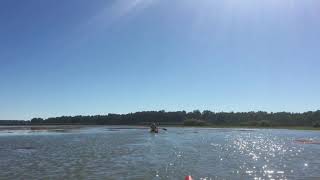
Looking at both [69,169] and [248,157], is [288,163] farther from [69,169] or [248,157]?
[69,169]

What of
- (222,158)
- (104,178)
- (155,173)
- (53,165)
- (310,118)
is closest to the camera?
(104,178)

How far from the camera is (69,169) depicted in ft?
106

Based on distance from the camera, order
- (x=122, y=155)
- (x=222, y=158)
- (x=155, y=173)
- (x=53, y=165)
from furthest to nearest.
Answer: (x=122, y=155), (x=222, y=158), (x=53, y=165), (x=155, y=173)

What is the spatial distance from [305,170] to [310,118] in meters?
160

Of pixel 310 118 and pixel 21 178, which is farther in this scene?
pixel 310 118

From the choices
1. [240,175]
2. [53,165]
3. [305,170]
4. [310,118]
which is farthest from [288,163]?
[310,118]

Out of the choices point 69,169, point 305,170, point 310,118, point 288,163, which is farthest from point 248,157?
point 310,118

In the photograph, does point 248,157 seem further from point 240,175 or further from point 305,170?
point 240,175

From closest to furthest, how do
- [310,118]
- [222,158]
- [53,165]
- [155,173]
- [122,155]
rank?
[155,173]
[53,165]
[222,158]
[122,155]
[310,118]

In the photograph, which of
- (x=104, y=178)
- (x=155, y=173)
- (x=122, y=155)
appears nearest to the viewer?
(x=104, y=178)

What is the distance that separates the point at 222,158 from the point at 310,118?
15323cm

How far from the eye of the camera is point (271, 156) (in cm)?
4266

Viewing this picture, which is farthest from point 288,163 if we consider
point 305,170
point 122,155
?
point 122,155

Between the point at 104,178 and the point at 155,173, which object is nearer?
the point at 104,178
